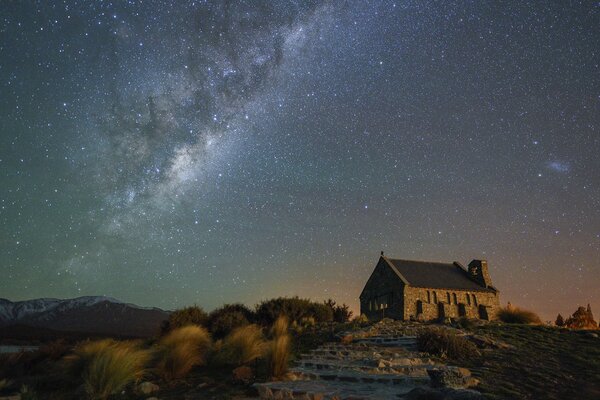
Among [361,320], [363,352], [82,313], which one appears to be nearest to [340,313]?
[361,320]

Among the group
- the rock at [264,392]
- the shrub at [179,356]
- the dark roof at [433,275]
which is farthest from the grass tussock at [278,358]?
the dark roof at [433,275]

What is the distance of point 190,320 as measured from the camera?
61.3 feet

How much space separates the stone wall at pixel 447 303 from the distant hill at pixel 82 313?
46998 mm

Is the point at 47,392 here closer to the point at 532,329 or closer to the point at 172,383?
the point at 172,383

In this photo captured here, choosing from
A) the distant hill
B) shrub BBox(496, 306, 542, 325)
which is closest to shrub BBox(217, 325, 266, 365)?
shrub BBox(496, 306, 542, 325)

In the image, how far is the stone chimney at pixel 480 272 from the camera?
39.1 metres

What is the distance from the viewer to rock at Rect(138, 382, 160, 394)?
732cm

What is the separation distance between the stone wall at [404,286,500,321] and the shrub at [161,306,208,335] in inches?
840

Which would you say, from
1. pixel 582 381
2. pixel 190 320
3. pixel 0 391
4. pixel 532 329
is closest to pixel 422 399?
pixel 582 381

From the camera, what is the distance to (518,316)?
969 inches

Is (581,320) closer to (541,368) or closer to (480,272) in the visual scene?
(480,272)

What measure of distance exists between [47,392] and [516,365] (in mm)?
11935

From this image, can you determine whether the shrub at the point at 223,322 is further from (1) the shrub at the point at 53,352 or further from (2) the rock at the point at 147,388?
(2) the rock at the point at 147,388

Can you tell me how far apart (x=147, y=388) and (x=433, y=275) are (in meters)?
35.8
